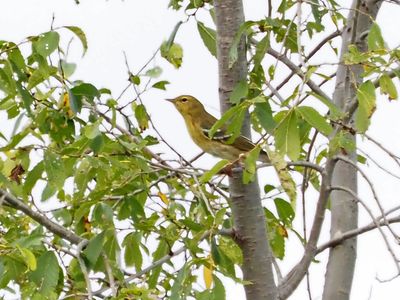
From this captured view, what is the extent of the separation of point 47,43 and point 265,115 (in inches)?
32.4

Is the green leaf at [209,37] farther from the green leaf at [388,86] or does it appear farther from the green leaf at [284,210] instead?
the green leaf at [388,86]

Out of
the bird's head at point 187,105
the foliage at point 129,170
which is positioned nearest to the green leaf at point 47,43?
the foliage at point 129,170

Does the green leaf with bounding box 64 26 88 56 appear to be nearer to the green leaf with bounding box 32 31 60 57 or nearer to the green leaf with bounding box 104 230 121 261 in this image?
the green leaf with bounding box 32 31 60 57

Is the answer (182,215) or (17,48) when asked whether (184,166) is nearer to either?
(182,215)

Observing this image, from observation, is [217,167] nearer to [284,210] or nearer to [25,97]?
[25,97]

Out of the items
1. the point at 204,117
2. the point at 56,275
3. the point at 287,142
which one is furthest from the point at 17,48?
the point at 204,117

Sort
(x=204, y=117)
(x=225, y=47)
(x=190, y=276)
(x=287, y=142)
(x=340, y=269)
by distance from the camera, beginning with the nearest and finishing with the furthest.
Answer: (x=287, y=142) < (x=190, y=276) < (x=225, y=47) < (x=340, y=269) < (x=204, y=117)

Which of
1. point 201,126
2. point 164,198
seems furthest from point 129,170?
point 201,126

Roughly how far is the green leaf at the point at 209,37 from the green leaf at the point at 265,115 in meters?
0.89

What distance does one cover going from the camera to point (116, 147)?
4273mm

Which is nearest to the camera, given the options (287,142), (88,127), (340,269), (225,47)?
(287,142)

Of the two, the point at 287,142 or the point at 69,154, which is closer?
the point at 287,142

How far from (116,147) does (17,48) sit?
58cm

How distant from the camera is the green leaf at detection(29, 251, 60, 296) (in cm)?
385
